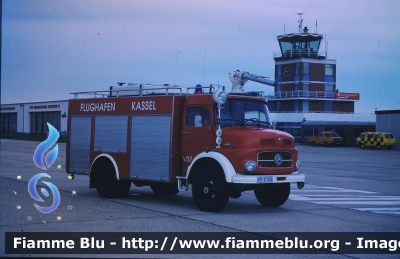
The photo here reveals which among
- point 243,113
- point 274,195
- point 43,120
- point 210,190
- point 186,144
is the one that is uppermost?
point 43,120

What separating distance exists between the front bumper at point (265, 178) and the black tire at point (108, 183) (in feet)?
13.3

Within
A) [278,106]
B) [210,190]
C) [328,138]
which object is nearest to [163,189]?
[210,190]

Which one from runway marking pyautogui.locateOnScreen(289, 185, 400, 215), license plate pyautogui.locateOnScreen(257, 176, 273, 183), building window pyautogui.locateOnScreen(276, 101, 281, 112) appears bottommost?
runway marking pyautogui.locateOnScreen(289, 185, 400, 215)

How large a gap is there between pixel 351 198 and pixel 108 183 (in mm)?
6927

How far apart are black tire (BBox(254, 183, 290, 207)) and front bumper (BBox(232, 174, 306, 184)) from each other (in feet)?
1.93

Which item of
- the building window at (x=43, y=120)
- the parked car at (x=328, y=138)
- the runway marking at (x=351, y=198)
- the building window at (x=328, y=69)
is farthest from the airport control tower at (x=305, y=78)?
the runway marking at (x=351, y=198)

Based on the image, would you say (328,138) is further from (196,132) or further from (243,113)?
(196,132)

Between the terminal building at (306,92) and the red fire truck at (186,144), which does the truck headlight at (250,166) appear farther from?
the terminal building at (306,92)

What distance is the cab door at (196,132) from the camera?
13.7 metres

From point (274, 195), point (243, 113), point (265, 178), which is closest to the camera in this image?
point (265, 178)

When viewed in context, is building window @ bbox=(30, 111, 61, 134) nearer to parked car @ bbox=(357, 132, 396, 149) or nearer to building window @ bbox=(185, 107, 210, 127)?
parked car @ bbox=(357, 132, 396, 149)

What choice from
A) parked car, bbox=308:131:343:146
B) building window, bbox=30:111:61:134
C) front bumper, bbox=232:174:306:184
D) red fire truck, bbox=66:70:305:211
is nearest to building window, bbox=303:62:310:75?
parked car, bbox=308:131:343:146

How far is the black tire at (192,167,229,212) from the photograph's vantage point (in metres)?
13.1

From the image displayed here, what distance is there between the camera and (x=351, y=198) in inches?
674
